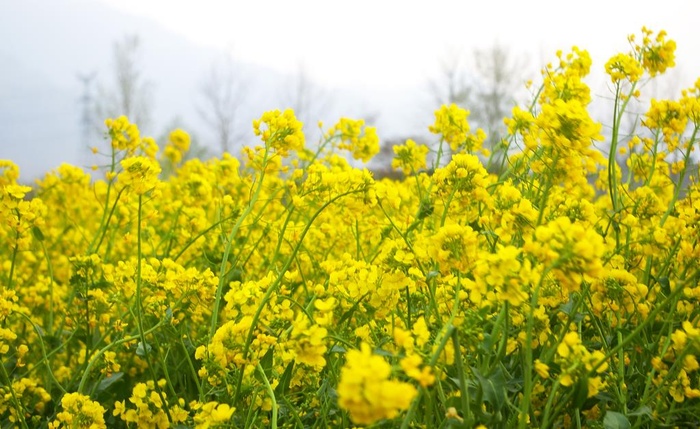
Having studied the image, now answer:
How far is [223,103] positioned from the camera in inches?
942

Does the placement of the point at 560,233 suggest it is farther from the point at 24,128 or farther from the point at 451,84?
the point at 24,128

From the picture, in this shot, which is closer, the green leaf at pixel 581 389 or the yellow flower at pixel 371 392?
the yellow flower at pixel 371 392

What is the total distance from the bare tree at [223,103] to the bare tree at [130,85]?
8.64 feet

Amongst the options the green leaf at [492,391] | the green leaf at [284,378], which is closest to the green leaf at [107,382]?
the green leaf at [284,378]

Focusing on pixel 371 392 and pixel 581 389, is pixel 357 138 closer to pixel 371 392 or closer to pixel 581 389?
pixel 581 389

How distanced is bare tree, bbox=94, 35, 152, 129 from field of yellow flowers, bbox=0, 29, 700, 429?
23300mm

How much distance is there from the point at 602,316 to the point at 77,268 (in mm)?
1464

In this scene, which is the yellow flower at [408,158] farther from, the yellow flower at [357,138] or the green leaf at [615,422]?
the green leaf at [615,422]

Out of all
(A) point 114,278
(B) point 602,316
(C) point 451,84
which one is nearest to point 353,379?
(B) point 602,316

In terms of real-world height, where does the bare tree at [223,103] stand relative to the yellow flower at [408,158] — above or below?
above

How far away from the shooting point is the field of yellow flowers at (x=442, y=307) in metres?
1.01

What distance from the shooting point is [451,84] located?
22578mm

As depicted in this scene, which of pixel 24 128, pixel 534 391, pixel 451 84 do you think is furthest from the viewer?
pixel 24 128

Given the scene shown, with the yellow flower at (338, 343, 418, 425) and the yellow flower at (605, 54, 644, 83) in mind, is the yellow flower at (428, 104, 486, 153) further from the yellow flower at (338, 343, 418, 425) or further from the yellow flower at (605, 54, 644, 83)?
the yellow flower at (338, 343, 418, 425)
